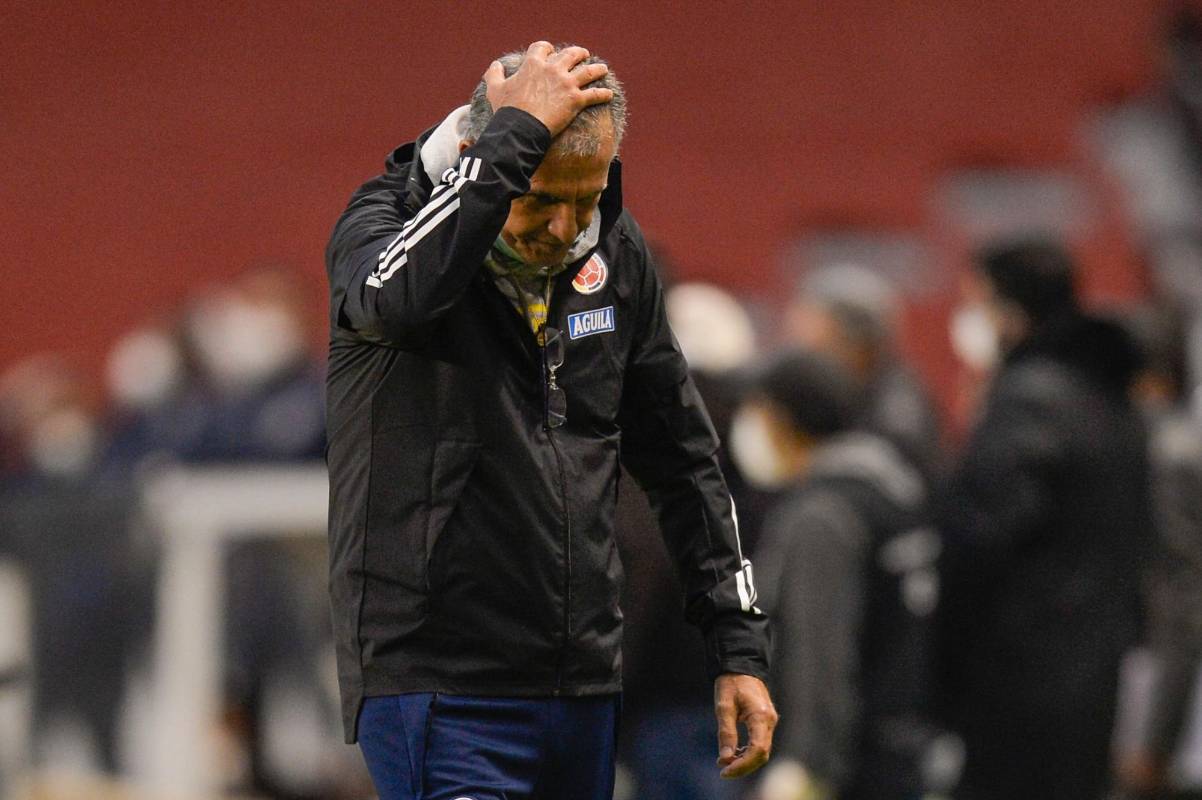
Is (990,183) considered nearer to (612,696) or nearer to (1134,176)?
(1134,176)

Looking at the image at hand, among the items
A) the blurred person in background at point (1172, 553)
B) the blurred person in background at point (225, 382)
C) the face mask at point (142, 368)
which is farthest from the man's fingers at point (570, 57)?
the face mask at point (142, 368)

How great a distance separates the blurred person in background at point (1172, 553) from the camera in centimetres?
632

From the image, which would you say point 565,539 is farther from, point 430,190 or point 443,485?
point 430,190

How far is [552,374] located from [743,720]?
640 mm

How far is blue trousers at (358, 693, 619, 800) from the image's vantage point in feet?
9.32

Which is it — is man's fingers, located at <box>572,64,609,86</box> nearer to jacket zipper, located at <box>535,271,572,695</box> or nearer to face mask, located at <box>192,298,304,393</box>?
jacket zipper, located at <box>535,271,572,695</box>

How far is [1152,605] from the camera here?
6336 millimetres

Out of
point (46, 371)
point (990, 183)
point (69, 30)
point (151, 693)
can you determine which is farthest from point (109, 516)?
point (990, 183)

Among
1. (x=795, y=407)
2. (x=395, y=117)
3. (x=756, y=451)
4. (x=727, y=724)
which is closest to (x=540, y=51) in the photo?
(x=727, y=724)

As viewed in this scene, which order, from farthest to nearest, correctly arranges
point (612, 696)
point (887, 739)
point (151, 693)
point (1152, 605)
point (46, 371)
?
point (46, 371)
point (151, 693)
point (1152, 605)
point (887, 739)
point (612, 696)

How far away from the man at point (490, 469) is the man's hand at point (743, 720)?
0.21m

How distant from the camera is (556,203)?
9.20 feet

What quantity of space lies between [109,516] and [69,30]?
162 inches

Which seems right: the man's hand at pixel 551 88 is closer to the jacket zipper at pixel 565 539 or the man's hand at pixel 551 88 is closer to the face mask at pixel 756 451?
the jacket zipper at pixel 565 539
